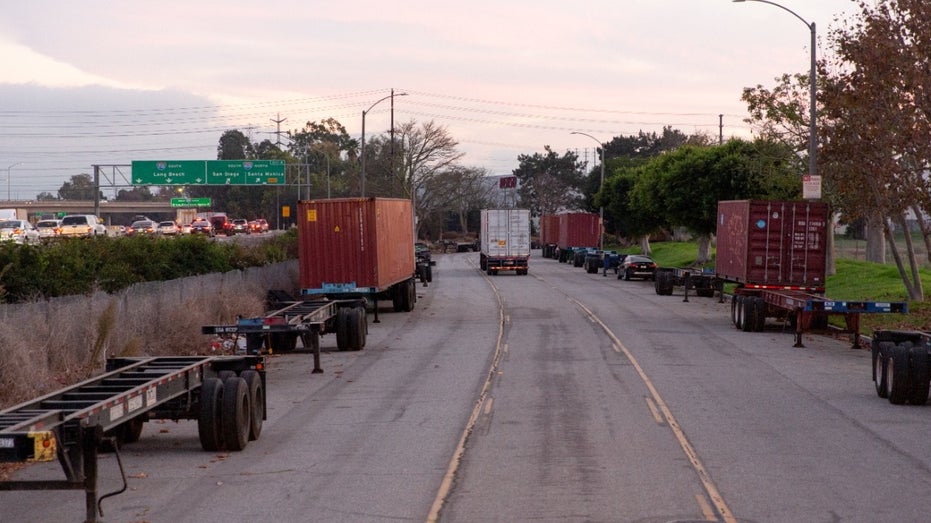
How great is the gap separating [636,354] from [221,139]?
434 feet

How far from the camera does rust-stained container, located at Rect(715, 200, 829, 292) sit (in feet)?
96.4

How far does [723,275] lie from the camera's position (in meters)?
34.1

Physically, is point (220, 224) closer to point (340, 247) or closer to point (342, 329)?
point (340, 247)

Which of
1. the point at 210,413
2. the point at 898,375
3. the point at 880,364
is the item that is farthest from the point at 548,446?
the point at 880,364

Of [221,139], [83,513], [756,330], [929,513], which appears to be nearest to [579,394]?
[929,513]

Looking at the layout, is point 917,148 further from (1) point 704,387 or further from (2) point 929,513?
(2) point 929,513

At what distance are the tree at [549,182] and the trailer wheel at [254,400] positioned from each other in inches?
5143

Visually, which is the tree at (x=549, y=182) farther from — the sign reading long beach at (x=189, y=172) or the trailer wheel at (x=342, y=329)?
the trailer wheel at (x=342, y=329)

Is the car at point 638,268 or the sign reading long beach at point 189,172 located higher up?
the sign reading long beach at point 189,172

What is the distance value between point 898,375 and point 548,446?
635cm

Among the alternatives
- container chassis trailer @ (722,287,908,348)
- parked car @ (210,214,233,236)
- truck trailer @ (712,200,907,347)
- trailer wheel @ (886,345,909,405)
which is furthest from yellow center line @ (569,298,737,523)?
parked car @ (210,214,233,236)

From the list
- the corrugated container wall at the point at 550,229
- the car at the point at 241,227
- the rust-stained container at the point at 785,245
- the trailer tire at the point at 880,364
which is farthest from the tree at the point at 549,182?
the trailer tire at the point at 880,364

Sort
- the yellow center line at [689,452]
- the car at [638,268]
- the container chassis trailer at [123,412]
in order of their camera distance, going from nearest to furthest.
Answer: the container chassis trailer at [123,412], the yellow center line at [689,452], the car at [638,268]

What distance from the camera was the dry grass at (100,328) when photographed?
602 inches
